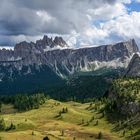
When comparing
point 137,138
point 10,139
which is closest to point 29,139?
point 10,139

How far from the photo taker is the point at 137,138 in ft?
648

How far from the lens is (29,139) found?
199875 mm

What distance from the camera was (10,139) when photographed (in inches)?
7662

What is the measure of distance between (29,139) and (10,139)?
10037 mm

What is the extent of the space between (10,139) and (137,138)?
200 ft

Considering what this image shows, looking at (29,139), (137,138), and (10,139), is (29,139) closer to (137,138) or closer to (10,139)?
(10,139)

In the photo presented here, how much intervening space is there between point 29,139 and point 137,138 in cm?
5238
